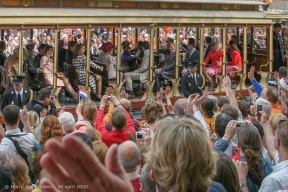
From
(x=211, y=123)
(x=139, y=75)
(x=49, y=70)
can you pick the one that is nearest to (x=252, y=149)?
(x=211, y=123)

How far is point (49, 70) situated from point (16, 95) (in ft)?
4.60

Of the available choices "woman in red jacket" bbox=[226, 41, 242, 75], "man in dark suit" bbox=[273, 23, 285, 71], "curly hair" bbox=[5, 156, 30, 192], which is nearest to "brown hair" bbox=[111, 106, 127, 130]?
"curly hair" bbox=[5, 156, 30, 192]

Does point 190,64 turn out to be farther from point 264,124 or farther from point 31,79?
point 264,124

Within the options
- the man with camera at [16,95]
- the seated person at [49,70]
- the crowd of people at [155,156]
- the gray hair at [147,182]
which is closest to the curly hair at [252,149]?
the crowd of people at [155,156]

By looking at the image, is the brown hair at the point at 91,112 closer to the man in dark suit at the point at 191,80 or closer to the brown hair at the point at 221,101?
the brown hair at the point at 221,101

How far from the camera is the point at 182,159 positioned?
112 inches

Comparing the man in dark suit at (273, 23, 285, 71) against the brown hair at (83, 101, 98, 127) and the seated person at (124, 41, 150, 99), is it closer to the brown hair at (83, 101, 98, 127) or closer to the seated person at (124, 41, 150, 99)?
the seated person at (124, 41, 150, 99)

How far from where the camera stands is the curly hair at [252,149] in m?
4.12

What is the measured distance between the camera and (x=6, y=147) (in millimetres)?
5383

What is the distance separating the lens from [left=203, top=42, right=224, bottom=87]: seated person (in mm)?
12883

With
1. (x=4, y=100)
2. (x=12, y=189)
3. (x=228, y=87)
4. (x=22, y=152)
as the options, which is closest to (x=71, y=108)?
(x=4, y=100)

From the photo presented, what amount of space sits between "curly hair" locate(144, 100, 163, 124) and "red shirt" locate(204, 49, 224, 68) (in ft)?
20.7

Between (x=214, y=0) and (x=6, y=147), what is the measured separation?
357 inches

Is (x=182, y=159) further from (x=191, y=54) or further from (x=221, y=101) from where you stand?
(x=191, y=54)
